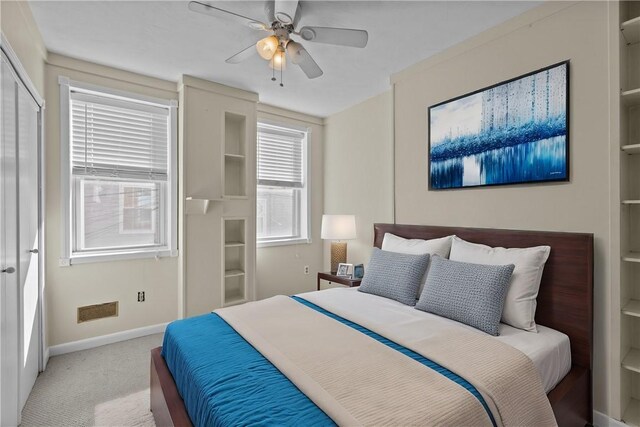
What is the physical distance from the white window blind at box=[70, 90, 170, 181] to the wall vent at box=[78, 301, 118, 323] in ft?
4.09

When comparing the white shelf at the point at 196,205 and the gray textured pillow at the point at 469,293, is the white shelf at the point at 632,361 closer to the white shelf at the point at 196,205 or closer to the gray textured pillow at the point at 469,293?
the gray textured pillow at the point at 469,293

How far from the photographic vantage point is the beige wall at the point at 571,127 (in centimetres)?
187

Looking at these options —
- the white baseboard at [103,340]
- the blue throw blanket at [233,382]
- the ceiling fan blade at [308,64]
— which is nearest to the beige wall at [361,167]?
the ceiling fan blade at [308,64]

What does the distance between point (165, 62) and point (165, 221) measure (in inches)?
61.5

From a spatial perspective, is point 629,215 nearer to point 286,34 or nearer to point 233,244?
point 286,34

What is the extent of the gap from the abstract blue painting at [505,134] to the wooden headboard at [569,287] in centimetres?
41

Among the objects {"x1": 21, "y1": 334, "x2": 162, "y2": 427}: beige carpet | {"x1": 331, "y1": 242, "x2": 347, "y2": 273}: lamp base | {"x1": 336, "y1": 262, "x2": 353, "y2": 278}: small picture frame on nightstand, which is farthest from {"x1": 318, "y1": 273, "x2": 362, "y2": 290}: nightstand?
{"x1": 21, "y1": 334, "x2": 162, "y2": 427}: beige carpet

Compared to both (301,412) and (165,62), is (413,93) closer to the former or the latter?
(165,62)

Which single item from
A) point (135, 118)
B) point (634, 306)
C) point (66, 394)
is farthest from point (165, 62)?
point (634, 306)

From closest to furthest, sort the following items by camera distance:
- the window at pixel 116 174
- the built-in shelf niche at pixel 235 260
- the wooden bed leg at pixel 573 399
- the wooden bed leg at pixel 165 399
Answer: the wooden bed leg at pixel 165 399, the wooden bed leg at pixel 573 399, the window at pixel 116 174, the built-in shelf niche at pixel 235 260

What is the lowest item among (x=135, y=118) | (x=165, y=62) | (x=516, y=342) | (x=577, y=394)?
(x=577, y=394)

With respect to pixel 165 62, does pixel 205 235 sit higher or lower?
lower

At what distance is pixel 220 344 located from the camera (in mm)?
1643

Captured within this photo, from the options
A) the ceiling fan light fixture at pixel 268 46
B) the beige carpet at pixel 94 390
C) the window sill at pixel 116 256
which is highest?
the ceiling fan light fixture at pixel 268 46
